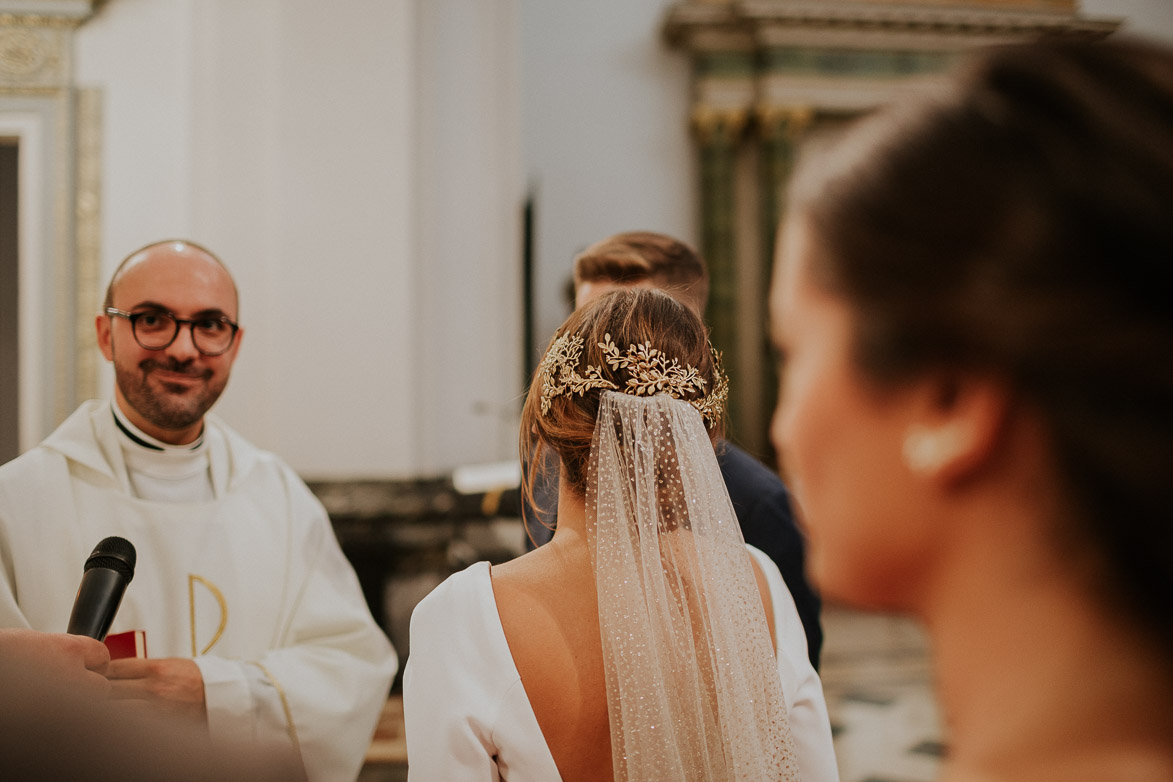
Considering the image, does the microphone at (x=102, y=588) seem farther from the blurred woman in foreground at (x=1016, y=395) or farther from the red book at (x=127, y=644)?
the blurred woman in foreground at (x=1016, y=395)

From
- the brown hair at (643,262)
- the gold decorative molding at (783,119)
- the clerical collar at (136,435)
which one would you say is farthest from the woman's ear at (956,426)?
the gold decorative molding at (783,119)

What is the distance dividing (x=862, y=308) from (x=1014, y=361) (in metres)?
0.10

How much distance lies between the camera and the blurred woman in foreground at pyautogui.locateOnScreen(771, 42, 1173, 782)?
1.59 ft

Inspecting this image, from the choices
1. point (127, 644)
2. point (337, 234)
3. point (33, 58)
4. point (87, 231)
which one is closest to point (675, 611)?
point (127, 644)

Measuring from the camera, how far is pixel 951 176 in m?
0.53

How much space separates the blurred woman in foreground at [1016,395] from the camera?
0.49 metres

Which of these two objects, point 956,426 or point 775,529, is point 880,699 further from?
point 956,426

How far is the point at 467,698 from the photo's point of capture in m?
1.33

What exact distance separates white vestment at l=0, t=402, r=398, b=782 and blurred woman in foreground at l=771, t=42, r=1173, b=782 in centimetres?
194

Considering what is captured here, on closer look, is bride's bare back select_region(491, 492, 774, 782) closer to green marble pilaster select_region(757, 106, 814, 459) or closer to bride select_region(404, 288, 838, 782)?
bride select_region(404, 288, 838, 782)

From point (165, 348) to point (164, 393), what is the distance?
13 centimetres

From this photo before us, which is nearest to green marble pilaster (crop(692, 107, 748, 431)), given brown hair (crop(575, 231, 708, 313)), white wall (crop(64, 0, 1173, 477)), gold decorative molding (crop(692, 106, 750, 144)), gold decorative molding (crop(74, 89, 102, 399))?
gold decorative molding (crop(692, 106, 750, 144))

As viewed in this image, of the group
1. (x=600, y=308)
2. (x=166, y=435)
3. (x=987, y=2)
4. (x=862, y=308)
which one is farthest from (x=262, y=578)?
(x=987, y=2)

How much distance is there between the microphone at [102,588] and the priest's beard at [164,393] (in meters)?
0.66
